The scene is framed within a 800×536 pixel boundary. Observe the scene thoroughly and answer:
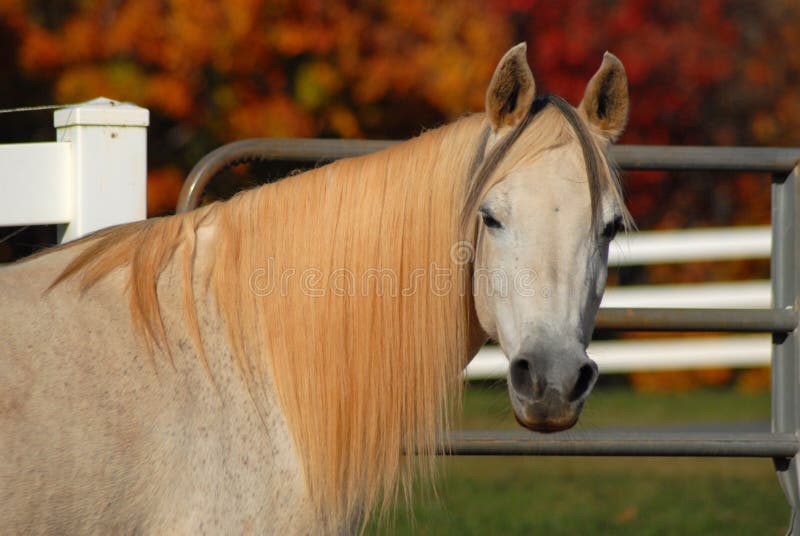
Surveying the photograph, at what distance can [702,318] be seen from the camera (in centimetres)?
343

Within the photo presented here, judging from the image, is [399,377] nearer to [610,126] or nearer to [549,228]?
[549,228]

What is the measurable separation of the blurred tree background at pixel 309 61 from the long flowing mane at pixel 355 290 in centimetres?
496

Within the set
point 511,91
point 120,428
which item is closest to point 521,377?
point 511,91

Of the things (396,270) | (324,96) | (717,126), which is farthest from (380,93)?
(396,270)

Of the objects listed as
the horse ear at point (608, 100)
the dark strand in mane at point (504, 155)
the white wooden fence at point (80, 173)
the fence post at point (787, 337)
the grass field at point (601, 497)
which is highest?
the horse ear at point (608, 100)

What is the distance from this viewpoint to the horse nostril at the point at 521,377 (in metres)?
2.39

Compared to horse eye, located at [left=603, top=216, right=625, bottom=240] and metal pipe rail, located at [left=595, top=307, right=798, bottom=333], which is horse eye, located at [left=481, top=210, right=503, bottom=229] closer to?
horse eye, located at [left=603, top=216, right=625, bottom=240]

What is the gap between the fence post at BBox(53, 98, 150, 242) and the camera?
3.21 m

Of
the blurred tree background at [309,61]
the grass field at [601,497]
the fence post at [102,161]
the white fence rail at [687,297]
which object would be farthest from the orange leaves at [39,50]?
the fence post at [102,161]

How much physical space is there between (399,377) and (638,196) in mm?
9406

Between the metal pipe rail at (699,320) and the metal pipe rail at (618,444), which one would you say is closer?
the metal pipe rail at (618,444)

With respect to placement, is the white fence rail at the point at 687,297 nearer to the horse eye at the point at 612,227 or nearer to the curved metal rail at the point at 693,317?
the curved metal rail at the point at 693,317

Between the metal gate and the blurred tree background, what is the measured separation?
163 inches

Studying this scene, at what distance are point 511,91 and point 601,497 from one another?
3.81 m
